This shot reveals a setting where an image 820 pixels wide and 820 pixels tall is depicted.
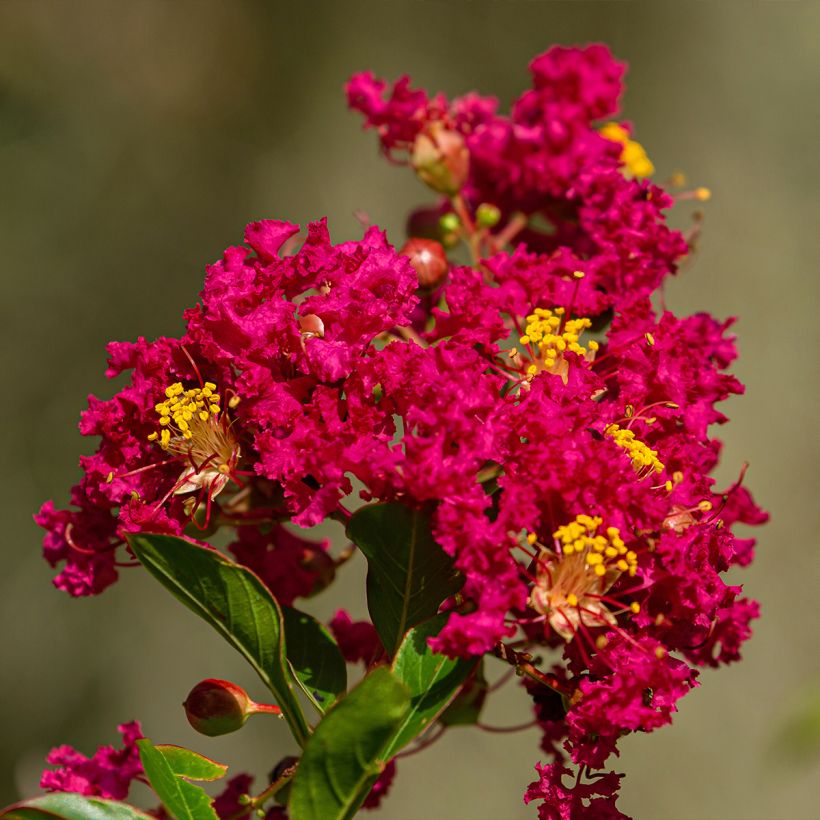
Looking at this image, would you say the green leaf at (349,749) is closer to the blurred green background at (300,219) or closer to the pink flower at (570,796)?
the pink flower at (570,796)

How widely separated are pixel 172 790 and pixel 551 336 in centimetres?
43

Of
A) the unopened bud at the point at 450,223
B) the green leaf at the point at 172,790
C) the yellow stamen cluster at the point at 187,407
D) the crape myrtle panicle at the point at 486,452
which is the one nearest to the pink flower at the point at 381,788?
the crape myrtle panicle at the point at 486,452

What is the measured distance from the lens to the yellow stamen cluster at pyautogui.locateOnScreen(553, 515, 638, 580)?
0.67m

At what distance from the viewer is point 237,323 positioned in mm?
731

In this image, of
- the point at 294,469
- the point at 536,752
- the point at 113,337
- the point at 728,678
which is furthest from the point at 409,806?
the point at 294,469

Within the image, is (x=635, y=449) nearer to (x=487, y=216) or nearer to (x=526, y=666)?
(x=526, y=666)

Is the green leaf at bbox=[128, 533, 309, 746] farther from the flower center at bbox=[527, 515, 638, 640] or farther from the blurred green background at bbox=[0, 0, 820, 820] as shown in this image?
the blurred green background at bbox=[0, 0, 820, 820]

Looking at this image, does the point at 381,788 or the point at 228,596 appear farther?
the point at 381,788

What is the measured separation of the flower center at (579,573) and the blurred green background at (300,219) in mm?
1386

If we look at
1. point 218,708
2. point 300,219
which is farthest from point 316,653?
point 300,219

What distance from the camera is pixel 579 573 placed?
70cm

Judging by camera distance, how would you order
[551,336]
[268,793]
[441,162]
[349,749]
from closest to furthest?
[349,749] < [268,793] < [551,336] < [441,162]

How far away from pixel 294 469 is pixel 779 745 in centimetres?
39

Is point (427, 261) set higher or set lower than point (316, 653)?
higher
